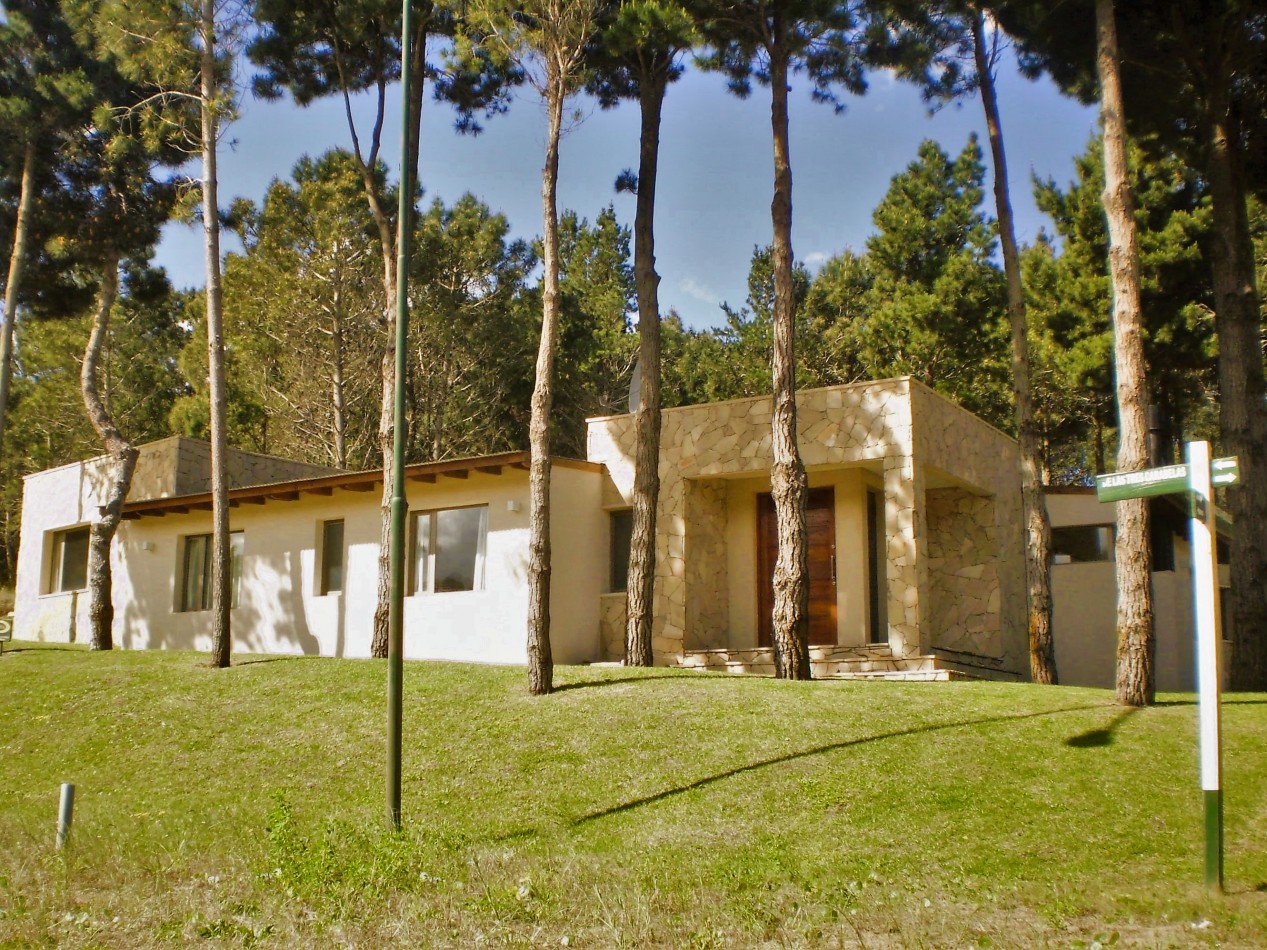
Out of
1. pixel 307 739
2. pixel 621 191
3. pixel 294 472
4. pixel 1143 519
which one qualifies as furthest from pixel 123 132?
pixel 1143 519

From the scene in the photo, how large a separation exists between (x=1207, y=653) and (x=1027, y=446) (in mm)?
10099

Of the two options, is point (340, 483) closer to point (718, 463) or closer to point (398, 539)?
point (718, 463)

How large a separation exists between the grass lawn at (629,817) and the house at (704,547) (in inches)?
123

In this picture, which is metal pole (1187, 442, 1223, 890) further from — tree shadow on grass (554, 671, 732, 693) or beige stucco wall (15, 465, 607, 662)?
beige stucco wall (15, 465, 607, 662)

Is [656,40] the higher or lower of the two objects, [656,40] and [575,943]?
the higher

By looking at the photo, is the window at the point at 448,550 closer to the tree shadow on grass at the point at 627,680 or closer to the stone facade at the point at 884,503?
the stone facade at the point at 884,503

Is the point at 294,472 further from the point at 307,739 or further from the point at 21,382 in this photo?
the point at 21,382

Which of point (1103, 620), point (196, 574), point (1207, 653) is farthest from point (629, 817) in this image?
point (196, 574)

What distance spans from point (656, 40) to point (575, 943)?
13269 mm

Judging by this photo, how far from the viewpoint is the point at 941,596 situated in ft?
61.7

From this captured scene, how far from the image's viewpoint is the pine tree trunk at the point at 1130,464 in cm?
1188

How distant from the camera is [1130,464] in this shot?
39.1 feet

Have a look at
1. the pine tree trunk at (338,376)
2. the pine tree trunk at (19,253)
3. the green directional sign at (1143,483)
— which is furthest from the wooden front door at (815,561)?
the pine tree trunk at (338,376)

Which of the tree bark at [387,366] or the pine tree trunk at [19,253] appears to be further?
the pine tree trunk at [19,253]
